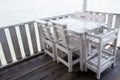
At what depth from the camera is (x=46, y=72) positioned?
2299mm

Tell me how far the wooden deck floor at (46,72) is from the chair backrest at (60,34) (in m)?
0.55

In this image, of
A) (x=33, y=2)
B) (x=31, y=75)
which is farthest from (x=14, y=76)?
(x=33, y=2)

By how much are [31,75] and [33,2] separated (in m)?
1.76

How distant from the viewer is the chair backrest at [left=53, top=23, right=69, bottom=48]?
6.35 feet

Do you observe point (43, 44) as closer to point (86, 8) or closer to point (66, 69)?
point (66, 69)

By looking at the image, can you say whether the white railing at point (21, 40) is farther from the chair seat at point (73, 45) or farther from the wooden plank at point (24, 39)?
the chair seat at point (73, 45)

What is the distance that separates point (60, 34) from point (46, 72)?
812 mm

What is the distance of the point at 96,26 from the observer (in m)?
2.16

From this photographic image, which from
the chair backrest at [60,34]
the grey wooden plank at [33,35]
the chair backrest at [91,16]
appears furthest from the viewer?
the grey wooden plank at [33,35]

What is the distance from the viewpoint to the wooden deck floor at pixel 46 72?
2126 millimetres

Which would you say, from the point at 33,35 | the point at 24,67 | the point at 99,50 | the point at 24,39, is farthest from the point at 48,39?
the point at 99,50

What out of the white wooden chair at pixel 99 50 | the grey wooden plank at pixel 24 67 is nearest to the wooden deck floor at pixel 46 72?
the grey wooden plank at pixel 24 67

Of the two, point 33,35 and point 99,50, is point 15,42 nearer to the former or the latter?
point 33,35

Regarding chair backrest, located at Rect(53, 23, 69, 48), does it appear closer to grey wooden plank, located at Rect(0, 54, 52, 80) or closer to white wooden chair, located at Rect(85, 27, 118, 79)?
white wooden chair, located at Rect(85, 27, 118, 79)
